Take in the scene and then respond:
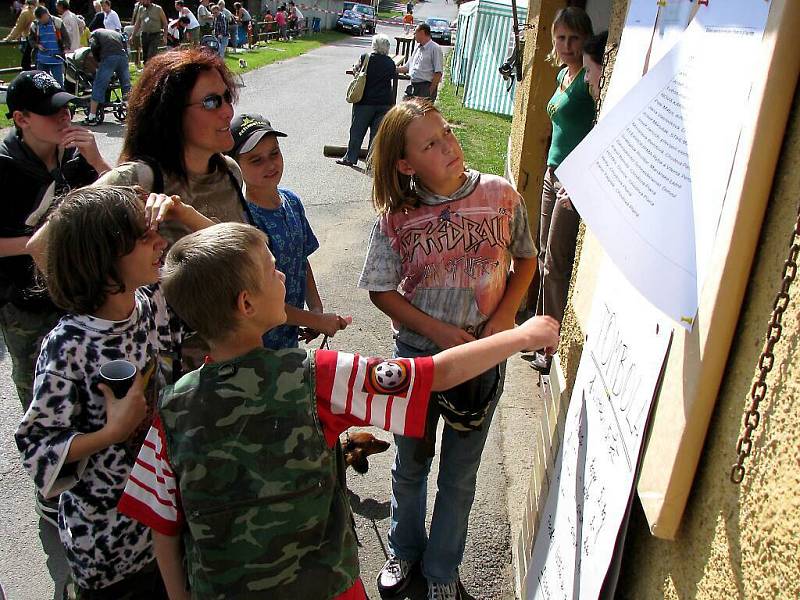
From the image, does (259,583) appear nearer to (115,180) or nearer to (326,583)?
(326,583)

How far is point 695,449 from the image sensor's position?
4.14 feet

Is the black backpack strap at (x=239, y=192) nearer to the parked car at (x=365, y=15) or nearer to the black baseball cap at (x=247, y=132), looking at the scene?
the black baseball cap at (x=247, y=132)

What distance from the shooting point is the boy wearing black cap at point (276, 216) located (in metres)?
2.68

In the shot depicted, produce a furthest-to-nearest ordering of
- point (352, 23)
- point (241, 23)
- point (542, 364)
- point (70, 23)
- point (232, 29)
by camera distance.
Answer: point (352, 23), point (241, 23), point (232, 29), point (70, 23), point (542, 364)

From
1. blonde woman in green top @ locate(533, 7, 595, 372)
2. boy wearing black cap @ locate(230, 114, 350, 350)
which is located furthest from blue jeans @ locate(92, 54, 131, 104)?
boy wearing black cap @ locate(230, 114, 350, 350)

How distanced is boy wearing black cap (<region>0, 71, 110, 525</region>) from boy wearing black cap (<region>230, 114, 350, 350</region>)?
652 millimetres

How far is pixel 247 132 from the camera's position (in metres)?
2.74

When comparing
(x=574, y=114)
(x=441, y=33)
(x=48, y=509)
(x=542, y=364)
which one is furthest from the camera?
(x=441, y=33)

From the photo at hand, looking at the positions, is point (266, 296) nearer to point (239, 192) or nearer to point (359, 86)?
point (239, 192)

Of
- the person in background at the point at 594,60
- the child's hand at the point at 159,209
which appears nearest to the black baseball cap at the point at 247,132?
the child's hand at the point at 159,209

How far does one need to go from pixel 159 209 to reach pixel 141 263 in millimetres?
192

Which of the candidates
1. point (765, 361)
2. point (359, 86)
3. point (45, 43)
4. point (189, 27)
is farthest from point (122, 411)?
point (189, 27)

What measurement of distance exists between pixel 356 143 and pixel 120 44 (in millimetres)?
4802

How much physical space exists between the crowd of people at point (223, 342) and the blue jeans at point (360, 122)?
275 inches
